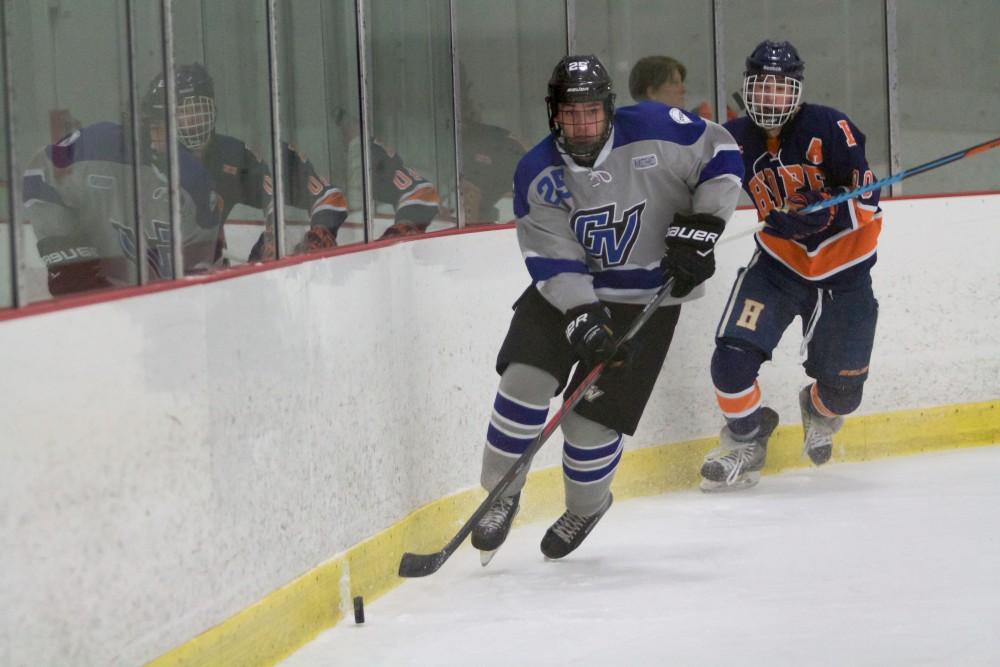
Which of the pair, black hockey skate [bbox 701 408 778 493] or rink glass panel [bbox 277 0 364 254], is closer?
rink glass panel [bbox 277 0 364 254]

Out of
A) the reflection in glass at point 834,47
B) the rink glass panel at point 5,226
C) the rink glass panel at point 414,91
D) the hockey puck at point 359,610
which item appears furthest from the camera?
the reflection in glass at point 834,47

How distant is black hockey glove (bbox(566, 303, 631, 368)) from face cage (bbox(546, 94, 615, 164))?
1.04 ft

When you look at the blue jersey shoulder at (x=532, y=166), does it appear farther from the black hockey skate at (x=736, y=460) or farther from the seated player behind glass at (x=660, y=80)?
the black hockey skate at (x=736, y=460)

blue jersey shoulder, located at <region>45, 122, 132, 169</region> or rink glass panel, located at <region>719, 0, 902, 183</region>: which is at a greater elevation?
rink glass panel, located at <region>719, 0, 902, 183</region>

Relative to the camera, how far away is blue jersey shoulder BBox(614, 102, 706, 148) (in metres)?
3.27

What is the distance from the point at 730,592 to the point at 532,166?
38.5 inches

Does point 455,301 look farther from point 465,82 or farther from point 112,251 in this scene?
point 112,251

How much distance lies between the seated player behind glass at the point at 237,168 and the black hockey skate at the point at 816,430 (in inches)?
63.8

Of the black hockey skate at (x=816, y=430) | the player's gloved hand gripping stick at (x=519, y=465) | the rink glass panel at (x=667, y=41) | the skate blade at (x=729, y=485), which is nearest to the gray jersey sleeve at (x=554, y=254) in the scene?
the player's gloved hand gripping stick at (x=519, y=465)

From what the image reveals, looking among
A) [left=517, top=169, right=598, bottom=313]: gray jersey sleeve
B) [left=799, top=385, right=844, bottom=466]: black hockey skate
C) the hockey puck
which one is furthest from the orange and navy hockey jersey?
the hockey puck

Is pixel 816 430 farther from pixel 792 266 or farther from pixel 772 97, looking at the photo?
pixel 772 97

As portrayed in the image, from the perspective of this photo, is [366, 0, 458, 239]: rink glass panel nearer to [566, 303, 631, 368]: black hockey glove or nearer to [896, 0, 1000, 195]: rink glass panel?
[566, 303, 631, 368]: black hockey glove

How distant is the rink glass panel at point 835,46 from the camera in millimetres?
4996

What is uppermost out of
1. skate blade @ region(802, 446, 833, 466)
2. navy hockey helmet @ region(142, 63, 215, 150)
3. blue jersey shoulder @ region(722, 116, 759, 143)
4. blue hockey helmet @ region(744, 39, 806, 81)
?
blue hockey helmet @ region(744, 39, 806, 81)
